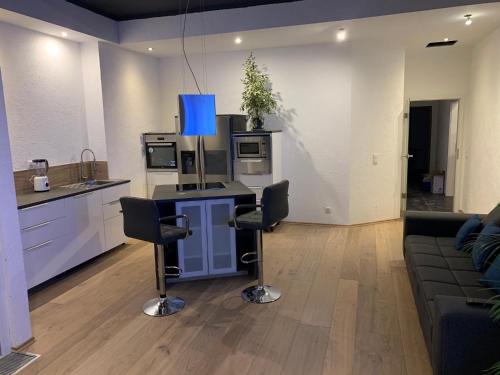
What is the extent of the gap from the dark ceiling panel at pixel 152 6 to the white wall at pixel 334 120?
126 cm

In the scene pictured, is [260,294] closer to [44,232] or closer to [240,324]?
[240,324]

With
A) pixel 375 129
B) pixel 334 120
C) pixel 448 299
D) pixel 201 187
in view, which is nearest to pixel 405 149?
pixel 375 129

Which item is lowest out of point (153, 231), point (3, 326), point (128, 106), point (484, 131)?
point (3, 326)

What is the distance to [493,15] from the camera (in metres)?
4.40

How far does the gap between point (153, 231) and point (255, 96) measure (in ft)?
10.3

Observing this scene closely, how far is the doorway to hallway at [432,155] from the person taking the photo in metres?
7.14

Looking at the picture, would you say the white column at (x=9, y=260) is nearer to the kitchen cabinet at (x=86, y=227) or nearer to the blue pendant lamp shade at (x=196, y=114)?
the kitchen cabinet at (x=86, y=227)

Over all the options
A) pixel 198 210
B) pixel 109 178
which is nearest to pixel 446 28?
pixel 198 210

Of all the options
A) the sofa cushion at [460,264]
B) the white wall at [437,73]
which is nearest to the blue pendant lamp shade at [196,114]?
the sofa cushion at [460,264]

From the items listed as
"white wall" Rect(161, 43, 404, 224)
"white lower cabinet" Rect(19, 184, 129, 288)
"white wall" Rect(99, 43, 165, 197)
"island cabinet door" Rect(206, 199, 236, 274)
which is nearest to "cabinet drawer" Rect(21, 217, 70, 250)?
"white lower cabinet" Rect(19, 184, 129, 288)

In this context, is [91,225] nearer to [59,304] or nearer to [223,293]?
[59,304]

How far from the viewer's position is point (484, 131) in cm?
538

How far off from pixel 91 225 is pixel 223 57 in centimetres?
336

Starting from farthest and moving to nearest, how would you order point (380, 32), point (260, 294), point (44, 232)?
point (380, 32) < point (44, 232) < point (260, 294)
